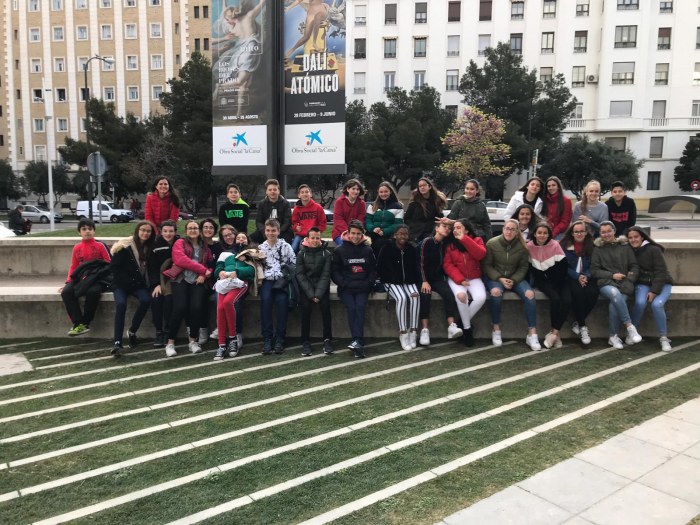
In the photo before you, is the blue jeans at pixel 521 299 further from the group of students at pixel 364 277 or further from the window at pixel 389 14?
the window at pixel 389 14

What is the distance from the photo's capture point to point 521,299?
283 inches

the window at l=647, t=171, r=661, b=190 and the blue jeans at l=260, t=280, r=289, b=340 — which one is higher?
the window at l=647, t=171, r=661, b=190

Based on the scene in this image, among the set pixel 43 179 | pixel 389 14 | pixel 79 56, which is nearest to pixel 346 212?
pixel 389 14

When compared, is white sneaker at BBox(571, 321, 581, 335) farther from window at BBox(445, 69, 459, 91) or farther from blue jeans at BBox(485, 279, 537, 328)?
window at BBox(445, 69, 459, 91)

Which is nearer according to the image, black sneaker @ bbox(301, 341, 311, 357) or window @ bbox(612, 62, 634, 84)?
black sneaker @ bbox(301, 341, 311, 357)

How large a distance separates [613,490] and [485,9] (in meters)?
58.2

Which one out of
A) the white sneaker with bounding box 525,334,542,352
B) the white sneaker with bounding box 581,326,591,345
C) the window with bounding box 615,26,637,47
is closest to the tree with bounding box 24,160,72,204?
the window with bounding box 615,26,637,47

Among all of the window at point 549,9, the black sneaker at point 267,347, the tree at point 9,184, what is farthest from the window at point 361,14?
the black sneaker at point 267,347

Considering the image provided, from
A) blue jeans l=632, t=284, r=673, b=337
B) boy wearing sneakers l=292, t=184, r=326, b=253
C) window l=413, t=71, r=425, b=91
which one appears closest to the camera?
blue jeans l=632, t=284, r=673, b=337

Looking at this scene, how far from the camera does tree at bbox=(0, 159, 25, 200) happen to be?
56.0 meters

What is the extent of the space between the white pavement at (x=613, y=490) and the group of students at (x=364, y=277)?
2845 mm

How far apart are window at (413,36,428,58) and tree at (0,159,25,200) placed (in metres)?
42.5

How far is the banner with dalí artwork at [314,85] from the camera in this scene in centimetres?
927

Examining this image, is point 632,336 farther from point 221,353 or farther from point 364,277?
point 221,353
